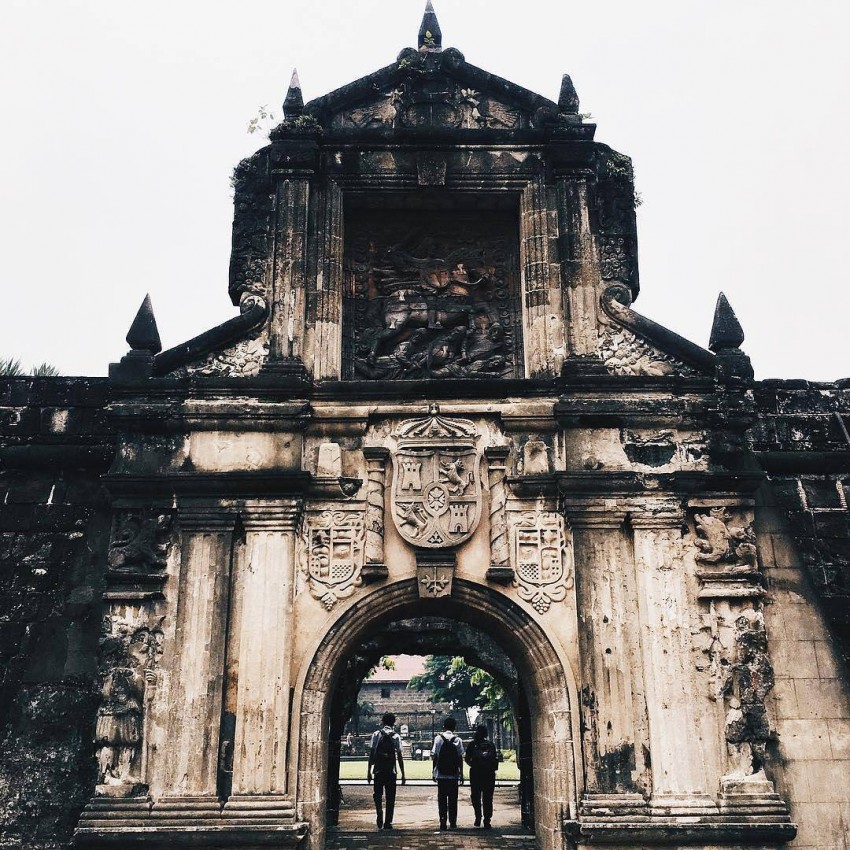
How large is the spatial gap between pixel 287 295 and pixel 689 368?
14.2ft

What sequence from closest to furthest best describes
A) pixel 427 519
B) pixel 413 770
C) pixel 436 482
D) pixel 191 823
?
pixel 191 823, pixel 427 519, pixel 436 482, pixel 413 770

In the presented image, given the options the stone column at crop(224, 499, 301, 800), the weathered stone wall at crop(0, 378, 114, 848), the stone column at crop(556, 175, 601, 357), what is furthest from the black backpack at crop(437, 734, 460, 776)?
the stone column at crop(556, 175, 601, 357)

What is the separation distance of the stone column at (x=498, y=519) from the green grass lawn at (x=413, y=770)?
1599 cm

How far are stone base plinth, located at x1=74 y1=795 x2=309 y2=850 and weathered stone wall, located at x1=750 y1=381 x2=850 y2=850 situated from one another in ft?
15.4

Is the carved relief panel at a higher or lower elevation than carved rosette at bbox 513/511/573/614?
higher

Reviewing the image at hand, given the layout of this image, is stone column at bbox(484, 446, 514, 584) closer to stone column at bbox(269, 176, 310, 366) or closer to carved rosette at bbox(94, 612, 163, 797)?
stone column at bbox(269, 176, 310, 366)

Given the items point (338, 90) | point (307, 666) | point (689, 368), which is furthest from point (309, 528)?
point (338, 90)

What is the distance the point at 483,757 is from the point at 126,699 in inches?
257

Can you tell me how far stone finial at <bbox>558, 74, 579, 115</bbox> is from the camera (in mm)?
10445

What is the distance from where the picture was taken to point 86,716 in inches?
351

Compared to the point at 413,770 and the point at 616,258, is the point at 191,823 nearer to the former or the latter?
the point at 616,258

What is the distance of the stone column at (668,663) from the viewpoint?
8.20 meters

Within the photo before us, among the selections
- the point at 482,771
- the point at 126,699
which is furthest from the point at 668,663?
the point at 482,771

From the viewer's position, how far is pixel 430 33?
1112 centimetres
